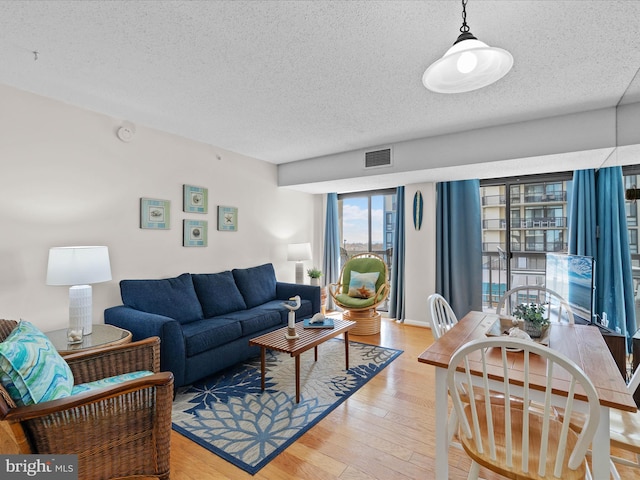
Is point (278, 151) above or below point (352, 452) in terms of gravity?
above

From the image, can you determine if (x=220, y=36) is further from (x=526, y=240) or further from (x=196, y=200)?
(x=526, y=240)

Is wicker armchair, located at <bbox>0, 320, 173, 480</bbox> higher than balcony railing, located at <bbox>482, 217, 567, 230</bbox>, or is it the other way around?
balcony railing, located at <bbox>482, 217, 567, 230</bbox>

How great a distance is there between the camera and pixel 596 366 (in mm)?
1471

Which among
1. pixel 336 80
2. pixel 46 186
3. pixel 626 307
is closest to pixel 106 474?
pixel 46 186

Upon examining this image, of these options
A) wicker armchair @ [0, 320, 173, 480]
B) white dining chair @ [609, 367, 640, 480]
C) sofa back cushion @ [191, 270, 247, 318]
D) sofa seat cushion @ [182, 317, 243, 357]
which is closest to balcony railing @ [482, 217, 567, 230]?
white dining chair @ [609, 367, 640, 480]

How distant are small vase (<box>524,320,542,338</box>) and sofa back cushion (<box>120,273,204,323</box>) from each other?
9.29ft

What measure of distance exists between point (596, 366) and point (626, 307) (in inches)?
108

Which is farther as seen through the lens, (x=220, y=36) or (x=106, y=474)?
(x=220, y=36)

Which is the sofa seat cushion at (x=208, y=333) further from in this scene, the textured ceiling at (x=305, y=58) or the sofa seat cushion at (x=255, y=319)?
the textured ceiling at (x=305, y=58)

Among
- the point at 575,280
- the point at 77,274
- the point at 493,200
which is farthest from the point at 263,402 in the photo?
the point at 493,200

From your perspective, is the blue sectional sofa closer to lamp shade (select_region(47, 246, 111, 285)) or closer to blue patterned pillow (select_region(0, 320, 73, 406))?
lamp shade (select_region(47, 246, 111, 285))

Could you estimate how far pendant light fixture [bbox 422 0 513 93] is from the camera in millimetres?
1327

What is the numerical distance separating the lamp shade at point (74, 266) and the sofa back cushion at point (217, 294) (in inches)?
45.2

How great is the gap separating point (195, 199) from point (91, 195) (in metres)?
1.06
